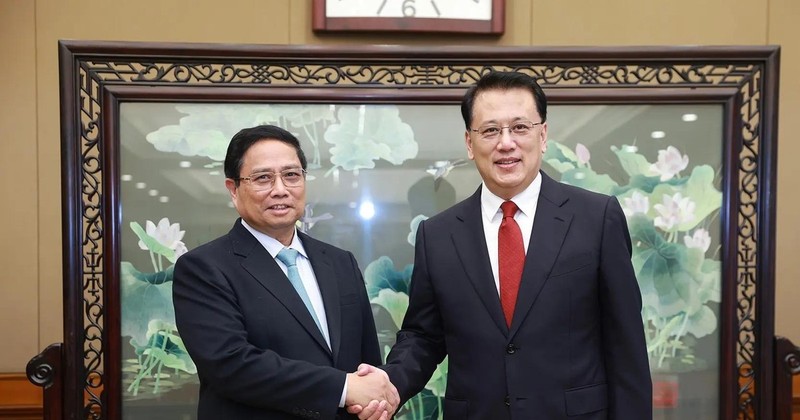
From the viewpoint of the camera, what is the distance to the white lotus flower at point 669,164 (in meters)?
2.35

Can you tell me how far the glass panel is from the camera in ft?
7.53

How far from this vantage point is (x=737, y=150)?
7.57ft

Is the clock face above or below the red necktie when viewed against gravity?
above

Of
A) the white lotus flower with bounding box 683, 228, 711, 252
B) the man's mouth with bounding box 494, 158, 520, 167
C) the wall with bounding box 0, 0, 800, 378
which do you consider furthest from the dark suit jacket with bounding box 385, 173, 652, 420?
the wall with bounding box 0, 0, 800, 378

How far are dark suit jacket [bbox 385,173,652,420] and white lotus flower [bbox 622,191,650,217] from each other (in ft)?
2.28

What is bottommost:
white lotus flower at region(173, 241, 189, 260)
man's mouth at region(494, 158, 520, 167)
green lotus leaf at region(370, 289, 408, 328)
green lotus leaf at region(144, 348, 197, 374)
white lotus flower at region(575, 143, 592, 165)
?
green lotus leaf at region(144, 348, 197, 374)

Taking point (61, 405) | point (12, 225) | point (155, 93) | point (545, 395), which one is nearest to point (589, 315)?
point (545, 395)

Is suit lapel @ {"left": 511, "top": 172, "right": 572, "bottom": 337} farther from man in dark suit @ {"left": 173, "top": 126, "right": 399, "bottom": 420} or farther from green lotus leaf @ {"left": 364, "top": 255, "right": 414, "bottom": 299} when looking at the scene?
green lotus leaf @ {"left": 364, "top": 255, "right": 414, "bottom": 299}

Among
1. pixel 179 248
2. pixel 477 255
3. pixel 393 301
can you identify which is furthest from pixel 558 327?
pixel 179 248

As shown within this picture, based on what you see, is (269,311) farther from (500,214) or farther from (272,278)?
(500,214)

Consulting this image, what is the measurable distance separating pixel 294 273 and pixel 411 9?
1372mm

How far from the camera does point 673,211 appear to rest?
7.76 feet

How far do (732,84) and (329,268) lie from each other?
1.45 metres

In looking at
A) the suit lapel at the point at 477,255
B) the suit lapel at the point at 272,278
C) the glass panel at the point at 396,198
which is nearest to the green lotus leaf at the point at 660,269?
the glass panel at the point at 396,198
